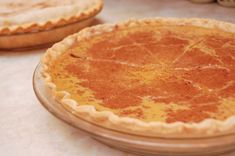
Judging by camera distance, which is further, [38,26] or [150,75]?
[38,26]

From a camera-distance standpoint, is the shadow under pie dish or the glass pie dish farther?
the shadow under pie dish

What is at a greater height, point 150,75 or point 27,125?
point 150,75

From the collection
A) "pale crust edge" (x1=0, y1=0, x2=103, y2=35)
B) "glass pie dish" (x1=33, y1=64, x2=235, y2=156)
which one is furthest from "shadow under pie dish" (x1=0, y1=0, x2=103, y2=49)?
"glass pie dish" (x1=33, y1=64, x2=235, y2=156)

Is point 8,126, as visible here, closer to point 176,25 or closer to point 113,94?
point 113,94

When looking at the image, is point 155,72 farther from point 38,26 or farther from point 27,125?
point 38,26

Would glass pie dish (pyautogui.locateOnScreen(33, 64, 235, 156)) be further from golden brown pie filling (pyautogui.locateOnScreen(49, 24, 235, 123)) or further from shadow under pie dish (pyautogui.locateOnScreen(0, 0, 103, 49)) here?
shadow under pie dish (pyautogui.locateOnScreen(0, 0, 103, 49))

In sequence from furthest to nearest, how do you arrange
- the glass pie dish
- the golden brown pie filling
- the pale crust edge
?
the pale crust edge
the golden brown pie filling
the glass pie dish

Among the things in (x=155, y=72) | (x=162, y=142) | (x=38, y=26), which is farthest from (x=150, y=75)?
(x=38, y=26)

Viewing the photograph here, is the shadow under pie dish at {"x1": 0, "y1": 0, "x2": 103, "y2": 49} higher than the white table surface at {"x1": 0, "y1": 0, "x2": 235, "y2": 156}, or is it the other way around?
the shadow under pie dish at {"x1": 0, "y1": 0, "x2": 103, "y2": 49}
